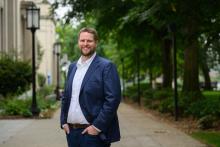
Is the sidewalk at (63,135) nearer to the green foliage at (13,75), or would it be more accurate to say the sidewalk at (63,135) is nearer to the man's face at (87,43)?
the man's face at (87,43)

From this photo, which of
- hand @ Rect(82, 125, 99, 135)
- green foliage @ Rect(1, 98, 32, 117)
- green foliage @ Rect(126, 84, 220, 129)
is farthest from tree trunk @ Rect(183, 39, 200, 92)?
hand @ Rect(82, 125, 99, 135)

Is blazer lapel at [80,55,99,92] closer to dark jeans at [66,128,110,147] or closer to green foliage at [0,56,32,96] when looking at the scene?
dark jeans at [66,128,110,147]

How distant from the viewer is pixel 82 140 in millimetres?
5906

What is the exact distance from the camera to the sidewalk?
13.2 meters

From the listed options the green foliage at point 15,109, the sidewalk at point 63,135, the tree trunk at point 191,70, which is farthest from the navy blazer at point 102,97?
the tree trunk at point 191,70

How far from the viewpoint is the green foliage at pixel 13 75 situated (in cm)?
2631

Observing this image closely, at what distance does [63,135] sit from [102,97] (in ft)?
30.6

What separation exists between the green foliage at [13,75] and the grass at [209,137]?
12.3 metres

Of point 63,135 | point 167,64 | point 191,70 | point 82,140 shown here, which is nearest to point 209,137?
point 63,135

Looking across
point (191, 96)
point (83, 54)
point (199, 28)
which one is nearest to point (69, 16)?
point (191, 96)

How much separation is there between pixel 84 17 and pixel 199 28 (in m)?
14.1

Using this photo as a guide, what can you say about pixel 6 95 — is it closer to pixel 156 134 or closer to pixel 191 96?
pixel 191 96

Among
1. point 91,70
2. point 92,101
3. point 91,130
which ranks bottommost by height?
point 91,130

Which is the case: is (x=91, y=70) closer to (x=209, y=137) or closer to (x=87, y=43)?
(x=87, y=43)
